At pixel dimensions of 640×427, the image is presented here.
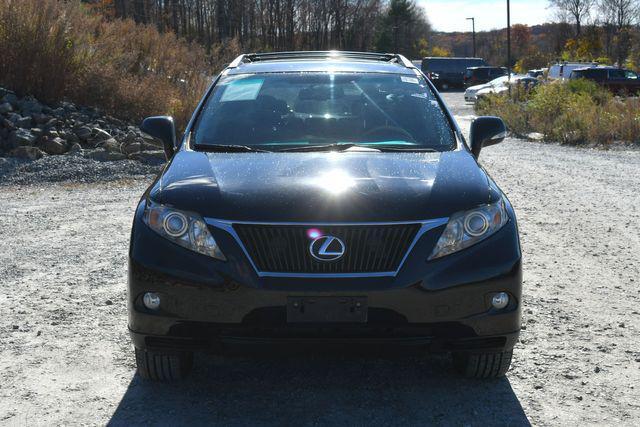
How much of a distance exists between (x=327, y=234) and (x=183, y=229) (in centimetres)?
65

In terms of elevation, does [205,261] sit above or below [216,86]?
below

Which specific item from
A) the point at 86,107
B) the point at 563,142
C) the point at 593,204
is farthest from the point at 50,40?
the point at 563,142

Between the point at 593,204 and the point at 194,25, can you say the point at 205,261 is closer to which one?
the point at 593,204

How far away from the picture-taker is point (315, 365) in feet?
14.2

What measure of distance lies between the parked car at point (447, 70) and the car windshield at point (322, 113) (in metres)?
54.3

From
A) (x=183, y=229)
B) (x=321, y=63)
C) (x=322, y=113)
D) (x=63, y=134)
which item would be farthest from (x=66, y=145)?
(x=183, y=229)

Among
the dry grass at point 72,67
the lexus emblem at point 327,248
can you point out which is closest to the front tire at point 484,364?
the lexus emblem at point 327,248

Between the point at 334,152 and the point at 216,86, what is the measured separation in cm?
128

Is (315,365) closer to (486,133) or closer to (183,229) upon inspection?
(183,229)

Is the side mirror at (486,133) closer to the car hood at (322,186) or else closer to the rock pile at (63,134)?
the car hood at (322,186)

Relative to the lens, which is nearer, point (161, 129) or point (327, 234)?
point (327, 234)

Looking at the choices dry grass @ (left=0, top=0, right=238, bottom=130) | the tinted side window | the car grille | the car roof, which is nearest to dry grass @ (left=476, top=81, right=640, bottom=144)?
dry grass @ (left=0, top=0, right=238, bottom=130)

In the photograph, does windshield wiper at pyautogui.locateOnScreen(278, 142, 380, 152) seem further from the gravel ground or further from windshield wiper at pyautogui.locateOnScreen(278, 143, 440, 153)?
the gravel ground

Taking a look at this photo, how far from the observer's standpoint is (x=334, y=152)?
4457mm
